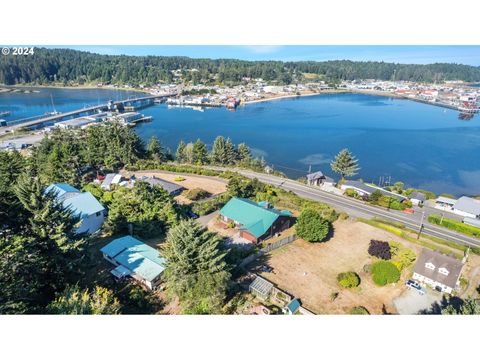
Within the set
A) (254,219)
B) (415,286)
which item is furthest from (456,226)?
(254,219)

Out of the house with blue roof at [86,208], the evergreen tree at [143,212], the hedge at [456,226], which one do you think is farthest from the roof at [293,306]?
the hedge at [456,226]

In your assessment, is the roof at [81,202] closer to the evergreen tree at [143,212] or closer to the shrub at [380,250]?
the evergreen tree at [143,212]

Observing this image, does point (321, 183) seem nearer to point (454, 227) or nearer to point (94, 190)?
point (454, 227)

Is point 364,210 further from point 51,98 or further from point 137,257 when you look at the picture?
point 51,98

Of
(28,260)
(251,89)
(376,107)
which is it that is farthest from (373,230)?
(251,89)

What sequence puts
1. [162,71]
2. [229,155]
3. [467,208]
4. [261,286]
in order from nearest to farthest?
[261,286], [467,208], [229,155], [162,71]

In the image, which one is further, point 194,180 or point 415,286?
point 194,180
